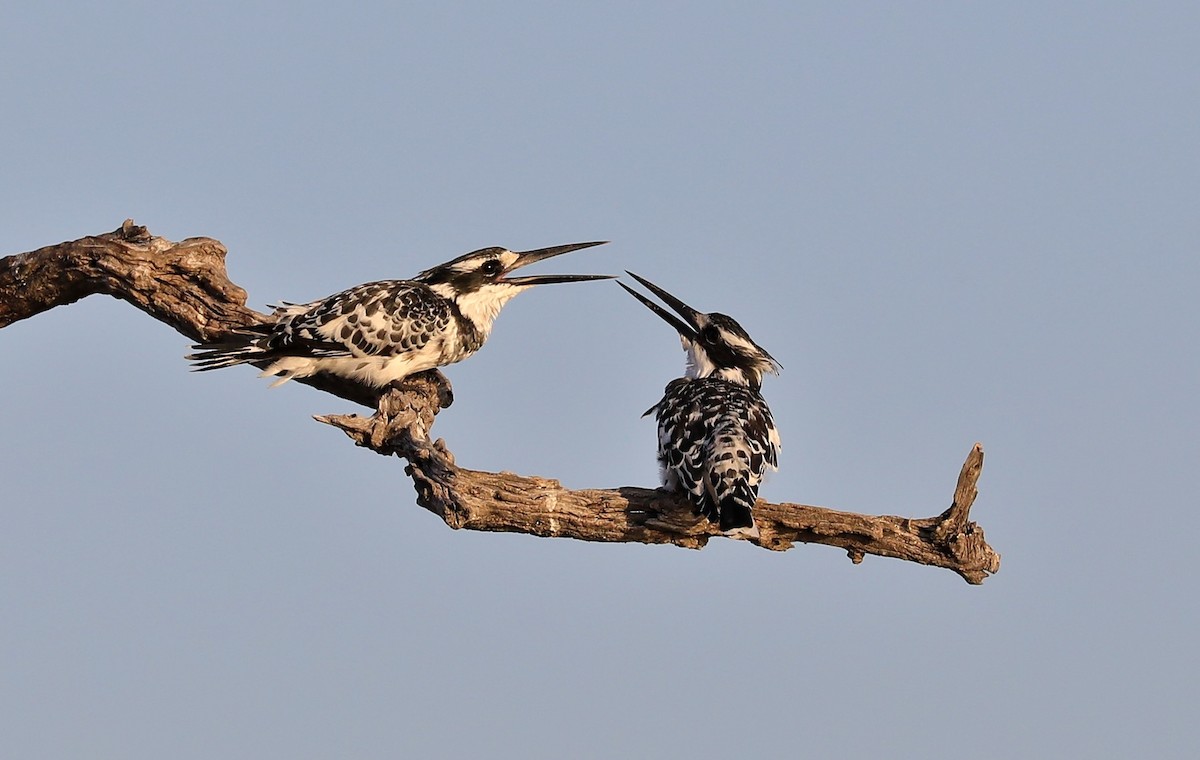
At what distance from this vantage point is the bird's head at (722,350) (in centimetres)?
1152

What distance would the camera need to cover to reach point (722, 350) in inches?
459

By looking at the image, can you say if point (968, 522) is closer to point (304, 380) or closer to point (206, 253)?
point (304, 380)

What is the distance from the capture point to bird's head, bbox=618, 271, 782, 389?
11523 millimetres

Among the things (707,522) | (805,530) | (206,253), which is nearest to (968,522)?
(805,530)

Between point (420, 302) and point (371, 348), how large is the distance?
0.66m

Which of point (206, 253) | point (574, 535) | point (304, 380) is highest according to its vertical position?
point (206, 253)

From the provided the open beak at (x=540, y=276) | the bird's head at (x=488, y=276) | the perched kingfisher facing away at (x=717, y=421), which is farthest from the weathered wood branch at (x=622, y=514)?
the open beak at (x=540, y=276)

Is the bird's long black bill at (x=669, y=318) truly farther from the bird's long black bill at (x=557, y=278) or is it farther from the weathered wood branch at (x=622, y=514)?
the weathered wood branch at (x=622, y=514)

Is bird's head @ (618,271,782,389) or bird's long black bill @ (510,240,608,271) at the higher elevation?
bird's long black bill @ (510,240,608,271)

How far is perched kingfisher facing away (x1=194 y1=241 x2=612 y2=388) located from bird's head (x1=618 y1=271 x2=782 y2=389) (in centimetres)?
210

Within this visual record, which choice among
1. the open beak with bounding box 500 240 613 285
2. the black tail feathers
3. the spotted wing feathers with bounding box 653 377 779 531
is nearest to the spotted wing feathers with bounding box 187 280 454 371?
the open beak with bounding box 500 240 613 285

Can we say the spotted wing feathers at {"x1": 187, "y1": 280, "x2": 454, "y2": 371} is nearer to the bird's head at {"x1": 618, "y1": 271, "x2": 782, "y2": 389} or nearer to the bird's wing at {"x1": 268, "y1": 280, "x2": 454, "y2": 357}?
the bird's wing at {"x1": 268, "y1": 280, "x2": 454, "y2": 357}

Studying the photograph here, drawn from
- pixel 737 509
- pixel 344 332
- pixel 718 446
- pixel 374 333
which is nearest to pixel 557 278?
pixel 374 333

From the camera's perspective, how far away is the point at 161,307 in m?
12.6
